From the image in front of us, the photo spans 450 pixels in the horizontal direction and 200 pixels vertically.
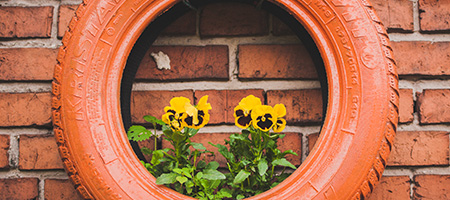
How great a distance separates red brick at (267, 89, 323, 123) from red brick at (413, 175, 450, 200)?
0.93 feet

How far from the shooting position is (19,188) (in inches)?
26.7

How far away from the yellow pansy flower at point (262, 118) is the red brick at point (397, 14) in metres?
0.42

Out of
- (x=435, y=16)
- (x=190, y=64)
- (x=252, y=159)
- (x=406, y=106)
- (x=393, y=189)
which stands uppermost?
(x=435, y=16)

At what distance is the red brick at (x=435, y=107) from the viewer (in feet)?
2.20

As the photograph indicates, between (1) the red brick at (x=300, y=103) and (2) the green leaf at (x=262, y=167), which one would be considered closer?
(2) the green leaf at (x=262, y=167)

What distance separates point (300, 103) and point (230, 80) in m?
0.19

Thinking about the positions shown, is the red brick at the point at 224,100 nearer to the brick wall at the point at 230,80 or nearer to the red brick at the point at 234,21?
the brick wall at the point at 230,80

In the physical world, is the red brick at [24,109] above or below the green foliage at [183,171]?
above

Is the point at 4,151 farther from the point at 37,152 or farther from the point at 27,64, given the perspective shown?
Answer: the point at 27,64

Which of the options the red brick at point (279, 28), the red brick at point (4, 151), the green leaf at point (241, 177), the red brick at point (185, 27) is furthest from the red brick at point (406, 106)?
the red brick at point (4, 151)

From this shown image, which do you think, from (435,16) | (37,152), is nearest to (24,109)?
(37,152)

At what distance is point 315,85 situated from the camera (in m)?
0.70

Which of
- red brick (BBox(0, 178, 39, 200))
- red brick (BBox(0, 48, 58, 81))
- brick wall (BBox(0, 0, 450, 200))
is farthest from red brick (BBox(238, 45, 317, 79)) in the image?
red brick (BBox(0, 178, 39, 200))

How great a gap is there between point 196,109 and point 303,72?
33 cm
